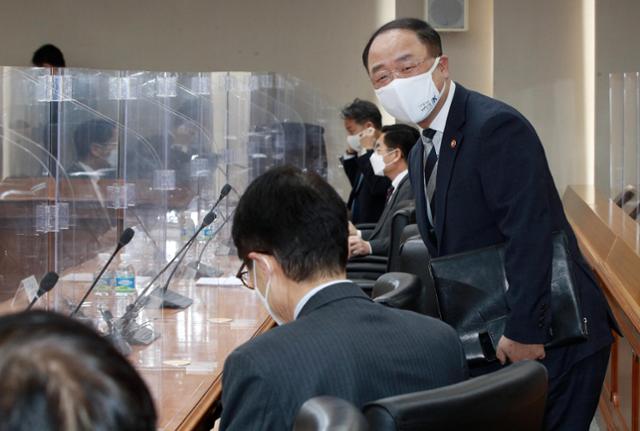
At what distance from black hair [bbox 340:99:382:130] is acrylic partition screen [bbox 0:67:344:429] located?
2347 mm

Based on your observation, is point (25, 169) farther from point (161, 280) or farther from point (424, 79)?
point (424, 79)

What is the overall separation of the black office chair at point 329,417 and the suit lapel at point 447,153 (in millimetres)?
1171

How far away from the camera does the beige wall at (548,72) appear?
7660 millimetres

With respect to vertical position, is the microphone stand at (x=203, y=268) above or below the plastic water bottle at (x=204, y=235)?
below

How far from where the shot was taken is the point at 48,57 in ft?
25.6

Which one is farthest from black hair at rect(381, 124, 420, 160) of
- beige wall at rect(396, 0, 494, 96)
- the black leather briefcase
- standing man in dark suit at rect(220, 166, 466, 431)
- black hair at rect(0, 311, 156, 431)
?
black hair at rect(0, 311, 156, 431)

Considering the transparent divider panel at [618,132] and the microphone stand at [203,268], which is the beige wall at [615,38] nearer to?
the transparent divider panel at [618,132]

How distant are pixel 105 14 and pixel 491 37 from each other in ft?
10.3

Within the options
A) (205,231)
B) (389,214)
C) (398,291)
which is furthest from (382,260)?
(398,291)

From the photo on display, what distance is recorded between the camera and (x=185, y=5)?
27.4 ft

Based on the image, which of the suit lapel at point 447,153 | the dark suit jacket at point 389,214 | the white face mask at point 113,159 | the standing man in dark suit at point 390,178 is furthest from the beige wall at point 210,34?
the suit lapel at point 447,153

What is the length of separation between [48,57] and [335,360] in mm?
6874

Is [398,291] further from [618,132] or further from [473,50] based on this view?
[473,50]

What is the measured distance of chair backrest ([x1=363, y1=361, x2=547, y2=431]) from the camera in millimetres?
1158
